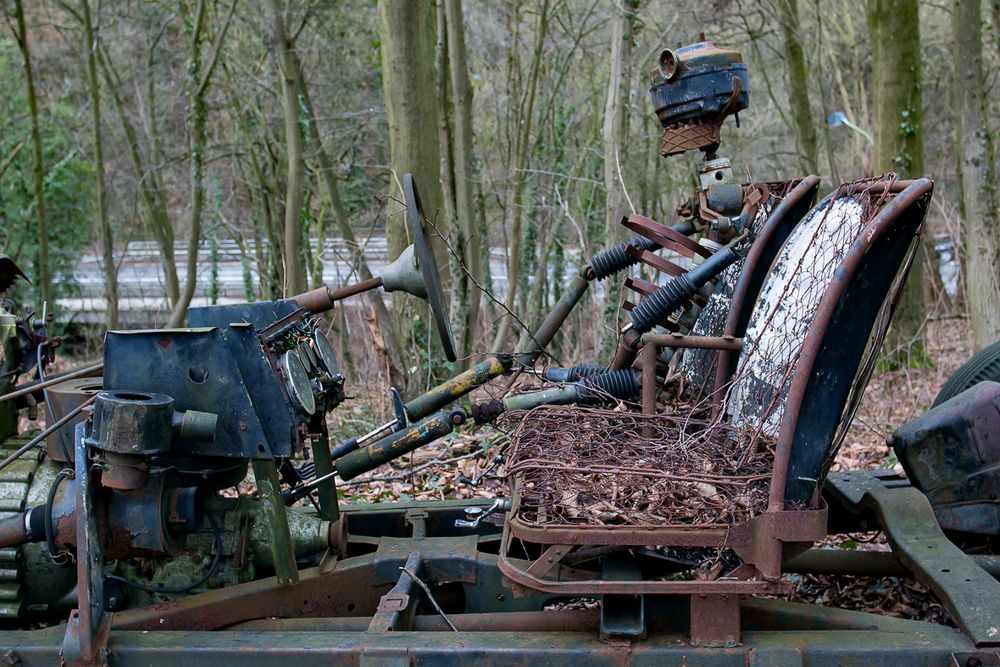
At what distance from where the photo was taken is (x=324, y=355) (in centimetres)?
367

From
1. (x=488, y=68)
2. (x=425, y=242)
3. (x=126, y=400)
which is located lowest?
(x=126, y=400)

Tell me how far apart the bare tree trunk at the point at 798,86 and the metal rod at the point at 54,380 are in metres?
10.9

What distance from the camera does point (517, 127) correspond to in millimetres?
12133

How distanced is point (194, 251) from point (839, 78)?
11818 millimetres

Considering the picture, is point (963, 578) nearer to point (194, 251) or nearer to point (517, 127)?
point (517, 127)

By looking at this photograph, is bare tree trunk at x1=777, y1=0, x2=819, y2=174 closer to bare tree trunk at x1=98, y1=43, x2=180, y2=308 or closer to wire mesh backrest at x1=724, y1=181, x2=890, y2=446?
bare tree trunk at x1=98, y1=43, x2=180, y2=308

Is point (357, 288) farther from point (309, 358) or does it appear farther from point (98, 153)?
point (98, 153)

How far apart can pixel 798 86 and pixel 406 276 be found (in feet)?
35.2

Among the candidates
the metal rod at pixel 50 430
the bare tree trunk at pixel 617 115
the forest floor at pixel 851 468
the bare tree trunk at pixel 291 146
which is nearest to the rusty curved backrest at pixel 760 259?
the forest floor at pixel 851 468

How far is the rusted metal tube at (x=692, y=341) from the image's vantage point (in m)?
3.29

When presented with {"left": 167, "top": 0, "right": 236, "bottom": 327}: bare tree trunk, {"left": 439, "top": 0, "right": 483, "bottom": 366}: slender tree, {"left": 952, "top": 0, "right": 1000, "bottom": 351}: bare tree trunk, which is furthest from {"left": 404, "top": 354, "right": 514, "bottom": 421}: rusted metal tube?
{"left": 167, "top": 0, "right": 236, "bottom": 327}: bare tree trunk

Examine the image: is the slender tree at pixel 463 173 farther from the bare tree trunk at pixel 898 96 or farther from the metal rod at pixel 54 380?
the bare tree trunk at pixel 898 96

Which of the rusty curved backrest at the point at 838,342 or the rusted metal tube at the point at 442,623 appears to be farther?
the rusted metal tube at the point at 442,623

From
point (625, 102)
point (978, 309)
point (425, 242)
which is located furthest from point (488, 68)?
point (425, 242)
